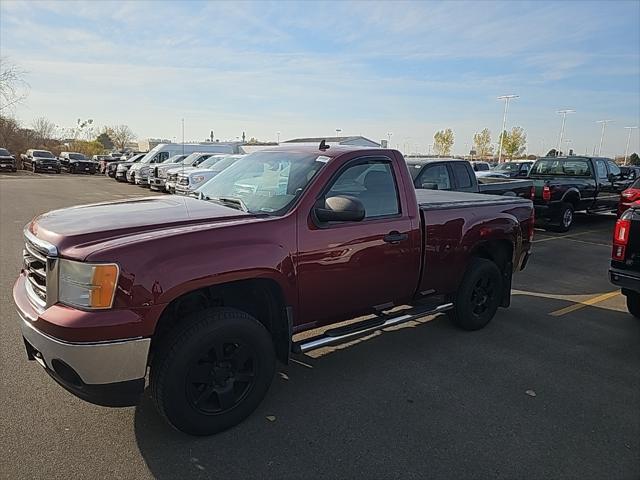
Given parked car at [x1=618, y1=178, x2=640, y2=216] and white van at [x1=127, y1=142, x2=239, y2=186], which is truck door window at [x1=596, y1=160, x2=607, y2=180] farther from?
white van at [x1=127, y1=142, x2=239, y2=186]

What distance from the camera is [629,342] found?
16.1 feet

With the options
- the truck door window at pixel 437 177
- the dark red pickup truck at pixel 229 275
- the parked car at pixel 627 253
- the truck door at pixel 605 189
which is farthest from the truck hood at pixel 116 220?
the truck door at pixel 605 189

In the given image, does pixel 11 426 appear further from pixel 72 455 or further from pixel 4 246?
pixel 4 246

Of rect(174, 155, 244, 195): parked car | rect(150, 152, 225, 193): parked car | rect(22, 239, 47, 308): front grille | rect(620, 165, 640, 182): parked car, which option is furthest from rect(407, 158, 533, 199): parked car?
rect(150, 152, 225, 193): parked car

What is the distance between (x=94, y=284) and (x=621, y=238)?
5228mm

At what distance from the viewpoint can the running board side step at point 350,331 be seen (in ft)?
11.6

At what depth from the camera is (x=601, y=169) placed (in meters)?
13.7

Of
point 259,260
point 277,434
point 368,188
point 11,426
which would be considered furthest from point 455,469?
point 11,426

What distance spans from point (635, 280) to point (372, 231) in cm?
312

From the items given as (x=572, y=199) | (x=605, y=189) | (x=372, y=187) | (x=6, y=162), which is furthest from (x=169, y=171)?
(x=6, y=162)

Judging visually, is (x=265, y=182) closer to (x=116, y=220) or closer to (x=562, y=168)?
(x=116, y=220)

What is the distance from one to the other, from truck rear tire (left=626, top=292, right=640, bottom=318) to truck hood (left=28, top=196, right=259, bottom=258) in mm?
4888

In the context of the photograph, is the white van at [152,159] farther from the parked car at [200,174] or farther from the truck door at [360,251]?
the truck door at [360,251]

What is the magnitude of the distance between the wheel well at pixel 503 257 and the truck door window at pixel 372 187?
1.76 meters
